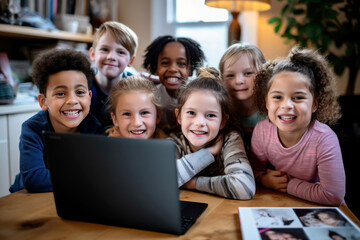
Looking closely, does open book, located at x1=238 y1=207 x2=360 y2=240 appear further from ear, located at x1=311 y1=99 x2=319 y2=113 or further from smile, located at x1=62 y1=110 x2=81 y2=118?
smile, located at x1=62 y1=110 x2=81 y2=118

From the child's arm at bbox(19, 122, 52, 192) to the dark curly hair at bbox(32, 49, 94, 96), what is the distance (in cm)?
18

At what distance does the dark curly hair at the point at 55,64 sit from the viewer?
1.25 meters

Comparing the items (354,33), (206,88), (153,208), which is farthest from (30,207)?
(354,33)

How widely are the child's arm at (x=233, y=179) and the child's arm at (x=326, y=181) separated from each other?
0.47 ft

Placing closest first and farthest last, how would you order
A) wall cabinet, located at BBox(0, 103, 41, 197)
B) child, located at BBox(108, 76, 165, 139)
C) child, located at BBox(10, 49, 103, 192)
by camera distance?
1. child, located at BBox(10, 49, 103, 192)
2. child, located at BBox(108, 76, 165, 139)
3. wall cabinet, located at BBox(0, 103, 41, 197)

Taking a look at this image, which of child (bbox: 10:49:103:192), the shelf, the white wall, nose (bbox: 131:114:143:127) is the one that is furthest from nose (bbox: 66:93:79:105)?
the white wall

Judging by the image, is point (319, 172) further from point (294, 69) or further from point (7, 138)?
point (7, 138)

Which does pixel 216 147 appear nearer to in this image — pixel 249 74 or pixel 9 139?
pixel 249 74

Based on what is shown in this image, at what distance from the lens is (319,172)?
1.04 metres

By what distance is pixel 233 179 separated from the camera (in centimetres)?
103

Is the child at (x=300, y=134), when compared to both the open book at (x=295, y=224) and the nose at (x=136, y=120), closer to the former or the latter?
the open book at (x=295, y=224)

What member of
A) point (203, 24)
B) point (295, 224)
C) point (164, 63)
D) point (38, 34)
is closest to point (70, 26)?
point (38, 34)

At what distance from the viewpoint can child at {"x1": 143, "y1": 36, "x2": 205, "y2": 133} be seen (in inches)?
63.0

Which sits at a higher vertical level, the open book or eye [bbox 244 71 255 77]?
eye [bbox 244 71 255 77]
